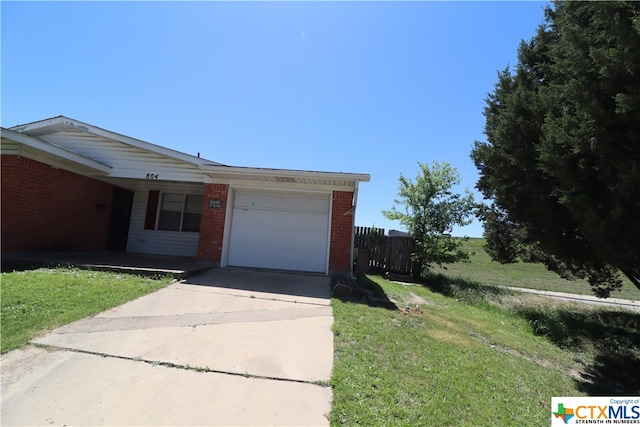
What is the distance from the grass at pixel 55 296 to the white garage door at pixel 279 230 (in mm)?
2694

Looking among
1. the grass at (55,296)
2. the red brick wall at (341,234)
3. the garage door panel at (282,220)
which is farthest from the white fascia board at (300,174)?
the grass at (55,296)

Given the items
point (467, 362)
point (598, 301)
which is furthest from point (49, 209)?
point (598, 301)

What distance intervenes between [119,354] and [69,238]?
8377 mm

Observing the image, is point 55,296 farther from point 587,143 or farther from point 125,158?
point 587,143

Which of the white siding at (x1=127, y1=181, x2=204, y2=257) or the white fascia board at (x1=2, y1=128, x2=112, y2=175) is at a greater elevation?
the white fascia board at (x1=2, y1=128, x2=112, y2=175)

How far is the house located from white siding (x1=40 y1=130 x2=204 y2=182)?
3 cm

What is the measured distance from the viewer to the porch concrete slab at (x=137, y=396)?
8.29ft

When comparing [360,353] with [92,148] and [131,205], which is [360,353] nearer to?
[92,148]

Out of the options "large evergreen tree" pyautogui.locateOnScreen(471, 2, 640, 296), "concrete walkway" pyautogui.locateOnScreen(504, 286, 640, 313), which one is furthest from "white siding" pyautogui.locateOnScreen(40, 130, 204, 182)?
"concrete walkway" pyautogui.locateOnScreen(504, 286, 640, 313)

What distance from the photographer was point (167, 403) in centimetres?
272

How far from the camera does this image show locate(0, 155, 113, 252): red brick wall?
7965 millimetres

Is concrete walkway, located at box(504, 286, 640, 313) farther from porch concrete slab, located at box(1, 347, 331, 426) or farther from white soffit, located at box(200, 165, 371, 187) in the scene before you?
porch concrete slab, located at box(1, 347, 331, 426)

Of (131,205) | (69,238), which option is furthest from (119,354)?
(131,205)

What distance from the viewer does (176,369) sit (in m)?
3.29
